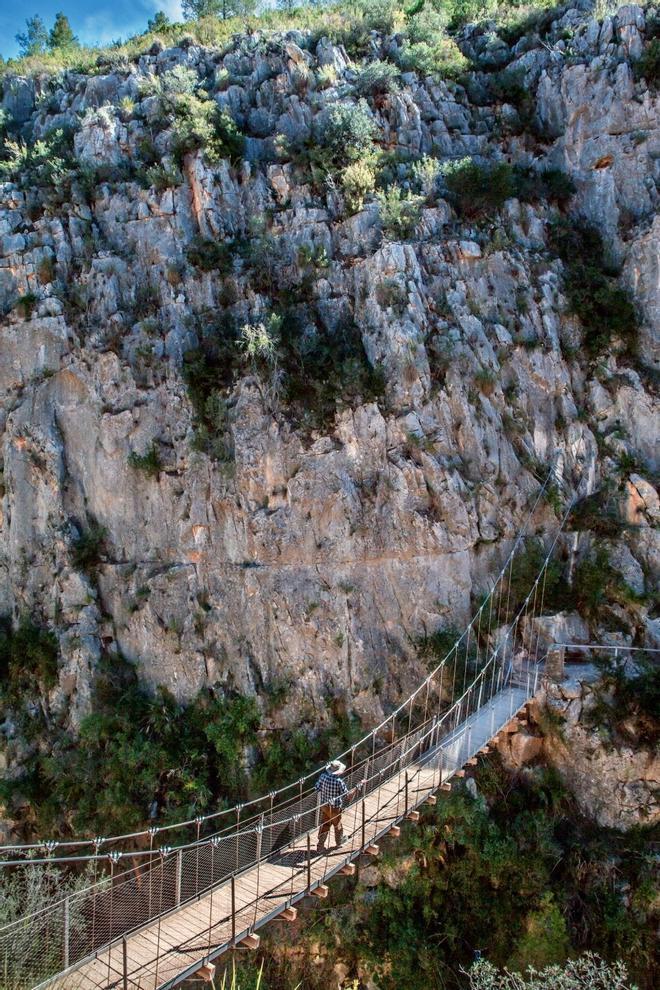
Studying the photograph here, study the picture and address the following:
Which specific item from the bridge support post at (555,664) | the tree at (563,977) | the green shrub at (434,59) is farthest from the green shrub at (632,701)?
the green shrub at (434,59)

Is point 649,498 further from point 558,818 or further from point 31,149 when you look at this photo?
point 31,149

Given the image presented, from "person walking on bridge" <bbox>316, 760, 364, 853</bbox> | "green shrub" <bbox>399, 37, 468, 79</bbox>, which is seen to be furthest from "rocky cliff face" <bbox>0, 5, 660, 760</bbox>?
"person walking on bridge" <bbox>316, 760, 364, 853</bbox>

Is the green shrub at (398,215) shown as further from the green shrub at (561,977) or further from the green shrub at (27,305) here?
the green shrub at (561,977)

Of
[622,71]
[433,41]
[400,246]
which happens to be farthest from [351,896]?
[433,41]

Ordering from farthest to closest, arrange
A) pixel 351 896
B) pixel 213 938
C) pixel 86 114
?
pixel 86 114 < pixel 351 896 < pixel 213 938

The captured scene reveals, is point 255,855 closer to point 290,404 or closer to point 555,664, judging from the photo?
point 555,664
